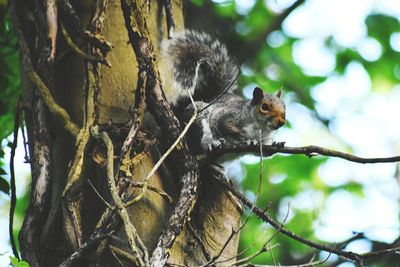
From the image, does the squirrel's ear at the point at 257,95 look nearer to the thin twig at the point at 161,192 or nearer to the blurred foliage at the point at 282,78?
the blurred foliage at the point at 282,78

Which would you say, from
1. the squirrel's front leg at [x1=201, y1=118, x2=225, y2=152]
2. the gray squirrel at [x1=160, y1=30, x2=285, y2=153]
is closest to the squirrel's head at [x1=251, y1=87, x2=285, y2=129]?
the gray squirrel at [x1=160, y1=30, x2=285, y2=153]

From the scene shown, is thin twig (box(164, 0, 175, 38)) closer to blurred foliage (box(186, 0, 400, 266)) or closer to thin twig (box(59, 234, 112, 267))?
thin twig (box(59, 234, 112, 267))

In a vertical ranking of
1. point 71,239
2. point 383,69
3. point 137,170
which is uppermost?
point 383,69

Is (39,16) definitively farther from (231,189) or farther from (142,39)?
(231,189)

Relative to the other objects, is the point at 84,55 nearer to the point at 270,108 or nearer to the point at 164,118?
the point at 164,118

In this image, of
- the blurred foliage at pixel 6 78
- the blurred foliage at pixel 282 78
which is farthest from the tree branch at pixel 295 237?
the blurred foliage at pixel 282 78

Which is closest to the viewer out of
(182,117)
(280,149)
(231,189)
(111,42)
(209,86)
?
(280,149)

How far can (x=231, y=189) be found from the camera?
2.08 metres

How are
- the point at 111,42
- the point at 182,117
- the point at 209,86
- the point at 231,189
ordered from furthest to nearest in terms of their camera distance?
the point at 209,86 < the point at 182,117 < the point at 111,42 < the point at 231,189

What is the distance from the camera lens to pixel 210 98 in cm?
303

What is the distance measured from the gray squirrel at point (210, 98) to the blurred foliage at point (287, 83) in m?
1.20

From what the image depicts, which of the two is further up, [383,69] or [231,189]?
[383,69]

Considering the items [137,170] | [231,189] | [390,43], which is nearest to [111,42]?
[137,170]

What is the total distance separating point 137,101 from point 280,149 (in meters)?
0.45
